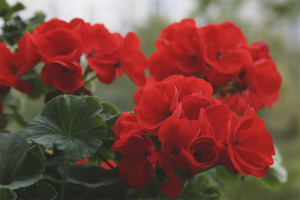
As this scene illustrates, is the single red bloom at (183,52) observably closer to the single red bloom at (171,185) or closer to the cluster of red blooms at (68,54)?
the cluster of red blooms at (68,54)

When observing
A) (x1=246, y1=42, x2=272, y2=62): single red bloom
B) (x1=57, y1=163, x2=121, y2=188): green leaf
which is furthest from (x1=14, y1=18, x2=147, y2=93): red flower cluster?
(x1=246, y1=42, x2=272, y2=62): single red bloom

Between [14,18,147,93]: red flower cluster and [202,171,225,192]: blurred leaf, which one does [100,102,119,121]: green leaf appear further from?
[202,171,225,192]: blurred leaf

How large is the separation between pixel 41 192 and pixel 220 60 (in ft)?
1.23

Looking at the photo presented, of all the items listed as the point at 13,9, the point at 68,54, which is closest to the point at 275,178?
the point at 68,54

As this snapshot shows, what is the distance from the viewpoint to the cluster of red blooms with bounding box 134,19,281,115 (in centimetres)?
50

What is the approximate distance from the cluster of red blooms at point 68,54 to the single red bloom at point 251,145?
24cm

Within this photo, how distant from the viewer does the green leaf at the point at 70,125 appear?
0.33 meters

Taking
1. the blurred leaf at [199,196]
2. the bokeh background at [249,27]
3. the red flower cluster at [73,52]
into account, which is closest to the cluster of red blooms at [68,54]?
the red flower cluster at [73,52]

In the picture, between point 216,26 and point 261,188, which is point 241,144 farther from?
point 261,188

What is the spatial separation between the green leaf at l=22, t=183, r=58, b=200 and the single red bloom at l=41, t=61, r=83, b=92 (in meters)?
0.14

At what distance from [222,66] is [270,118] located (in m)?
6.91

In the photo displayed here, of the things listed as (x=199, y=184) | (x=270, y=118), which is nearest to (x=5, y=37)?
(x=199, y=184)

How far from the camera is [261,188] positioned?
2.68m

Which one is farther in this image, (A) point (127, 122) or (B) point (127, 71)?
(B) point (127, 71)
